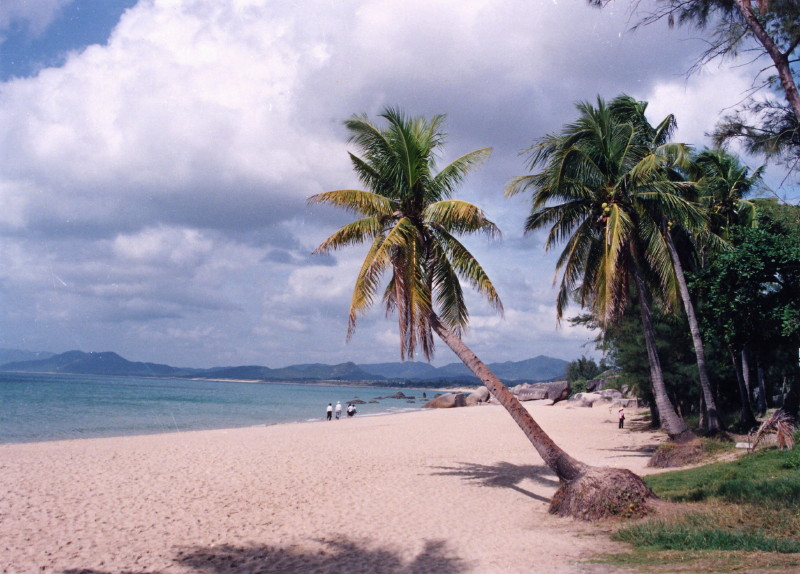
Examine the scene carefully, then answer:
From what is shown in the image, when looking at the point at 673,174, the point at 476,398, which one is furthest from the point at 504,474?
the point at 476,398

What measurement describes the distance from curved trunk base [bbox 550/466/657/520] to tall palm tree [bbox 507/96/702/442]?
16.2ft

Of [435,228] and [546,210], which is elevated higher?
[546,210]

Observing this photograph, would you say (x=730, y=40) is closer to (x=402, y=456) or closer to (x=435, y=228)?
(x=435, y=228)

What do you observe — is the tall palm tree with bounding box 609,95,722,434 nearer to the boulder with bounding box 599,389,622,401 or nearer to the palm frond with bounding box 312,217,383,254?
the palm frond with bounding box 312,217,383,254

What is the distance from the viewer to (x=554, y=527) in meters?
8.29

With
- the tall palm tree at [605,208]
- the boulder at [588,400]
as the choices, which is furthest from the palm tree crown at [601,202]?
the boulder at [588,400]

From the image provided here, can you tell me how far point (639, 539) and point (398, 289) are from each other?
221 inches

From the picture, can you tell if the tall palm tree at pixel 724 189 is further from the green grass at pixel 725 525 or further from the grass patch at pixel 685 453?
the green grass at pixel 725 525

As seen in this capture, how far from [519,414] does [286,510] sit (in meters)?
4.62

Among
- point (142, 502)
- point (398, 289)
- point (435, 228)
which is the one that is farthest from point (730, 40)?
point (142, 502)

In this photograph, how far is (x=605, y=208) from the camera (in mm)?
13148

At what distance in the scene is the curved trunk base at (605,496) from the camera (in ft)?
27.2

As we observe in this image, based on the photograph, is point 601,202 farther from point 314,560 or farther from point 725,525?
point 314,560

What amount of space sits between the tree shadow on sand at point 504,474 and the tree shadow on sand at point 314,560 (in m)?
4.29
